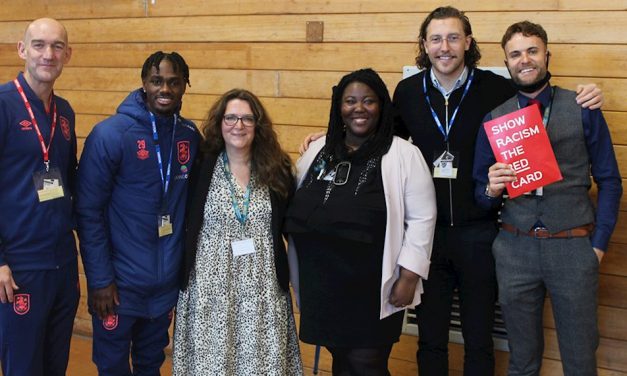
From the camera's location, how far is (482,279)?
237cm

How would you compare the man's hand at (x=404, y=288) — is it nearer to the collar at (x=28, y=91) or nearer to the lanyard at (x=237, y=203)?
the lanyard at (x=237, y=203)

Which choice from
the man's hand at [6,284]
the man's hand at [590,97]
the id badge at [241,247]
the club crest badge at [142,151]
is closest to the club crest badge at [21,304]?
the man's hand at [6,284]

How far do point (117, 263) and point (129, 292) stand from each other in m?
0.12

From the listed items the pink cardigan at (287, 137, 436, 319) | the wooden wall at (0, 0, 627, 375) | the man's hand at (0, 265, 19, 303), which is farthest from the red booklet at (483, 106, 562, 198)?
the man's hand at (0, 265, 19, 303)

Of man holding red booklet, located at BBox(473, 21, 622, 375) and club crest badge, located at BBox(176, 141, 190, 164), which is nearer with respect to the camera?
man holding red booklet, located at BBox(473, 21, 622, 375)

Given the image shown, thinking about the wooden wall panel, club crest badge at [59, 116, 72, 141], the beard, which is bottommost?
club crest badge at [59, 116, 72, 141]

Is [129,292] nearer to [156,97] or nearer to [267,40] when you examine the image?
[156,97]

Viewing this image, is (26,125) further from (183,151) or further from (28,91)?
(183,151)

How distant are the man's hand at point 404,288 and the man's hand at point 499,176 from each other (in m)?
0.43

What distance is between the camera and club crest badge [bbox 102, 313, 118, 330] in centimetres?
241

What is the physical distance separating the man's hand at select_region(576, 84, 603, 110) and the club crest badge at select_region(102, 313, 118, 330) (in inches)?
75.1

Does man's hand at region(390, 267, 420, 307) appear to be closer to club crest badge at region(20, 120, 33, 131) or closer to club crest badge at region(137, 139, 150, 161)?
club crest badge at region(137, 139, 150, 161)

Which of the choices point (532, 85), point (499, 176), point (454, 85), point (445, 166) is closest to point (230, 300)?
point (445, 166)

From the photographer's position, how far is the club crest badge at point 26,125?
87.1 inches
